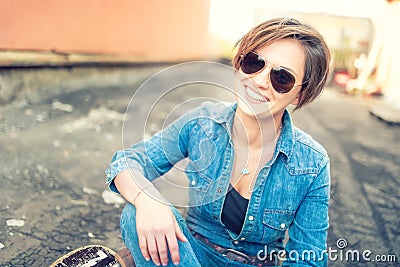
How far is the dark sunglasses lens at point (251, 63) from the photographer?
5.07 feet

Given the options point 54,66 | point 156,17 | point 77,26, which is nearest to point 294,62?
point 54,66

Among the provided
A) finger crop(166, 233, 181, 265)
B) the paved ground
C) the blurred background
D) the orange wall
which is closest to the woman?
Result: finger crop(166, 233, 181, 265)

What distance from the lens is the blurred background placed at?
2553 millimetres

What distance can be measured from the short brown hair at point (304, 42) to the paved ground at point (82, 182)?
534 mm

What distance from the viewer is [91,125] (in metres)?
4.27

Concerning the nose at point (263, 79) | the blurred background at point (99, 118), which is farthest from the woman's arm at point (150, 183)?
the nose at point (263, 79)

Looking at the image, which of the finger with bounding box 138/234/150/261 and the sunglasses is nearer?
the finger with bounding box 138/234/150/261

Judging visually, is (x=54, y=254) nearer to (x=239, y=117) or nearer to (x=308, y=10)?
(x=239, y=117)

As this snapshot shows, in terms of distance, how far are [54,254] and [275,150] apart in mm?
1384

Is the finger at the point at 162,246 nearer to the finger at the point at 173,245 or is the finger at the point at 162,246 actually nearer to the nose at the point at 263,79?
the finger at the point at 173,245

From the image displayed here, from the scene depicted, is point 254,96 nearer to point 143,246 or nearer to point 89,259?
point 143,246

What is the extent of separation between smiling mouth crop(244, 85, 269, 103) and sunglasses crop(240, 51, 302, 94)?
6 cm

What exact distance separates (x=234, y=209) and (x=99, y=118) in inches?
128

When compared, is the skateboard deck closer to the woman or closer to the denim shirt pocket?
the woman
